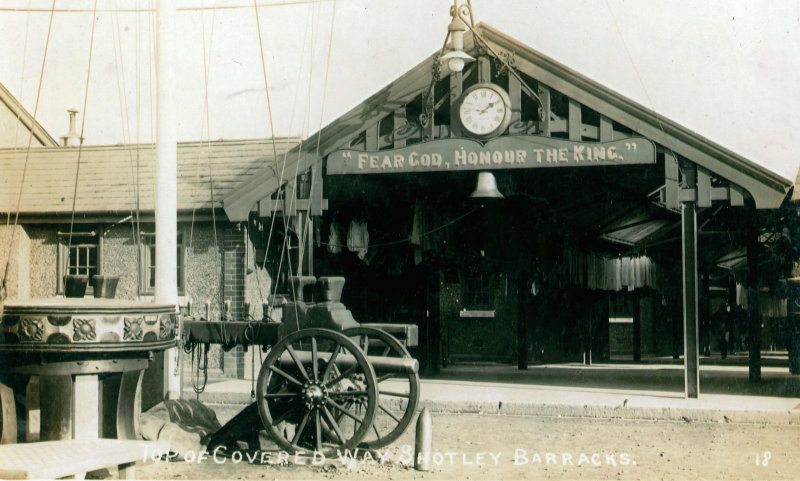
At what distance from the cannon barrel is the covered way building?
313 cm

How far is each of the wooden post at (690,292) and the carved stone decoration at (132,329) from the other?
7916 millimetres

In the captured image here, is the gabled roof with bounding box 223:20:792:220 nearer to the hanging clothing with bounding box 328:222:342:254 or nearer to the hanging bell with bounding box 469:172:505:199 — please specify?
the hanging bell with bounding box 469:172:505:199

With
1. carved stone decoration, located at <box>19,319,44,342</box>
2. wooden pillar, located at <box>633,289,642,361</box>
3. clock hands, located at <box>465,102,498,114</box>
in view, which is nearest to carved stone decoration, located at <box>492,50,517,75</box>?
clock hands, located at <box>465,102,498,114</box>

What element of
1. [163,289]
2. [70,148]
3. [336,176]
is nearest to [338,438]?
[163,289]

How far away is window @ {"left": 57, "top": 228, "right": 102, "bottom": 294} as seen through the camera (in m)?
15.0

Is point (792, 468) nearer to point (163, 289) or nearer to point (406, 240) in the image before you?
point (163, 289)

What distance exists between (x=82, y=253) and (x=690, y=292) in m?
11.3

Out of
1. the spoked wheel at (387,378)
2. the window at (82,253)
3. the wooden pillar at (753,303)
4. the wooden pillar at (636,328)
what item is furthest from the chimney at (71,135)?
the wooden pillar at (753,303)

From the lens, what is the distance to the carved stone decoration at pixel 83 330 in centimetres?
490

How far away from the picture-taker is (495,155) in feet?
36.6

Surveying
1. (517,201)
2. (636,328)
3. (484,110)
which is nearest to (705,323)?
(636,328)

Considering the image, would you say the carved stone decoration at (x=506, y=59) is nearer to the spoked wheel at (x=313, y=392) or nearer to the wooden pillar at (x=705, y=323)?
the spoked wheel at (x=313, y=392)

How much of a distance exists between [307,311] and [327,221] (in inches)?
250

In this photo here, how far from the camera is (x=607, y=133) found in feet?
35.8
